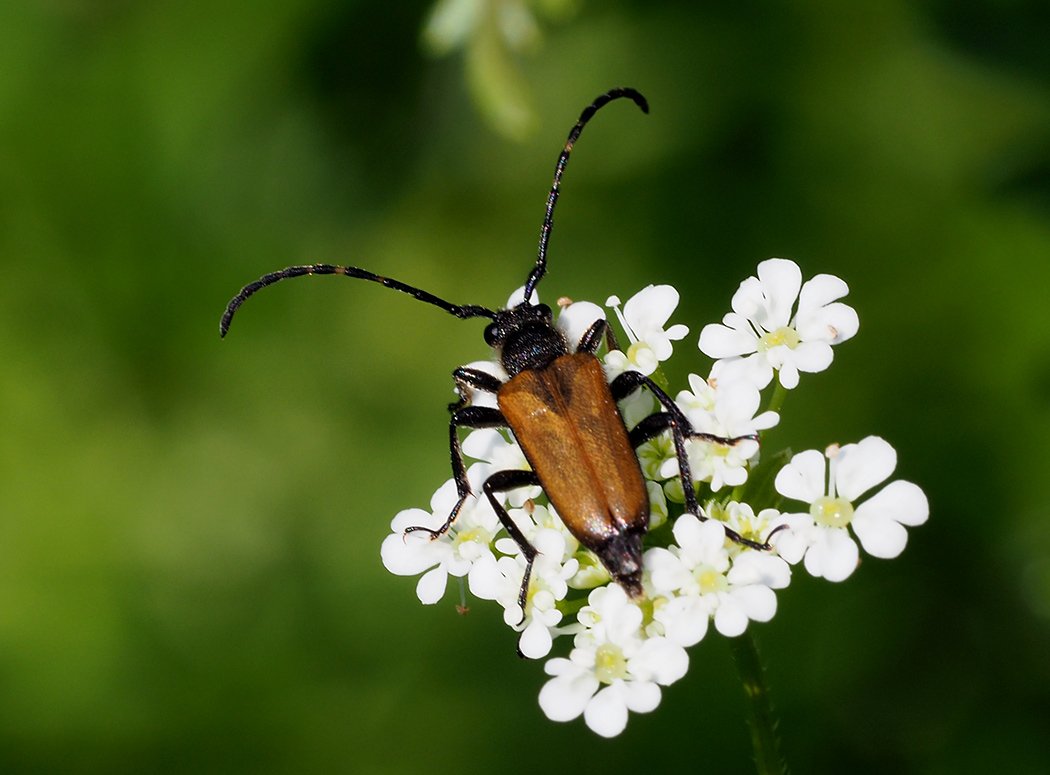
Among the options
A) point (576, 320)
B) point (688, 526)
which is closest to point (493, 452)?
point (576, 320)

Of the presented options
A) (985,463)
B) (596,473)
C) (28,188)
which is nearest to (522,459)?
(596,473)

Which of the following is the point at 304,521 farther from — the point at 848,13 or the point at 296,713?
the point at 848,13

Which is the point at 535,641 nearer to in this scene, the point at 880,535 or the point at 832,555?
the point at 832,555

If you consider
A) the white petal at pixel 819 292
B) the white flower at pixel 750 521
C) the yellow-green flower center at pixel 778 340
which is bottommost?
the white flower at pixel 750 521

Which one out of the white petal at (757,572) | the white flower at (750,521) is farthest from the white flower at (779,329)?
the white petal at (757,572)

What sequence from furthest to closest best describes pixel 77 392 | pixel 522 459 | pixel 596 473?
pixel 77 392 → pixel 522 459 → pixel 596 473

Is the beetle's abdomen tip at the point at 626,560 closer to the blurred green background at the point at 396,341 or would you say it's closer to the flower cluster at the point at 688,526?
the flower cluster at the point at 688,526
